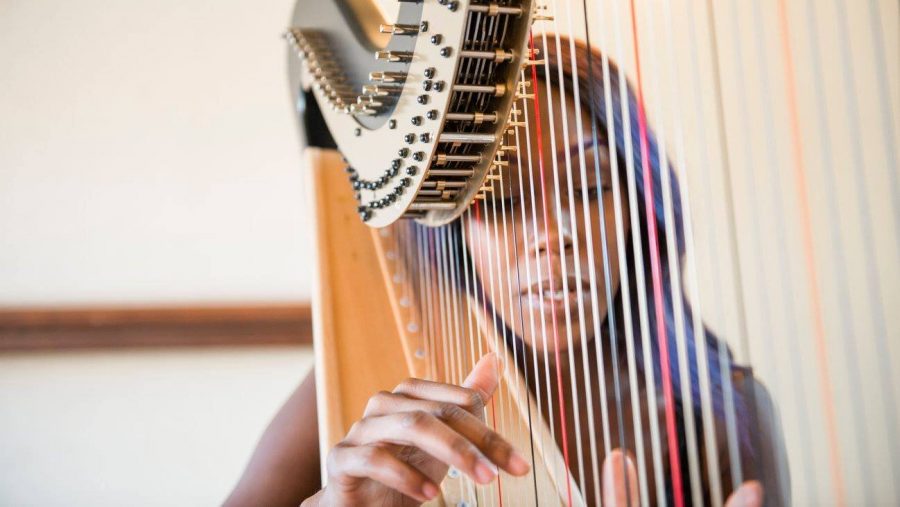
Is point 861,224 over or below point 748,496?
over

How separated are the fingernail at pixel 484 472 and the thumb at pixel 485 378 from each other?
0.46 feet

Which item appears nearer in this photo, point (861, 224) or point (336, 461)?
point (861, 224)

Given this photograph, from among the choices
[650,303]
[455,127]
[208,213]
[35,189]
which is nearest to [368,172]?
[455,127]

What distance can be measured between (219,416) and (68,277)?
16.3 inches

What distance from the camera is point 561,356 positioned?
74 cm

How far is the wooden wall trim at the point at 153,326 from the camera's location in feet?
5.12

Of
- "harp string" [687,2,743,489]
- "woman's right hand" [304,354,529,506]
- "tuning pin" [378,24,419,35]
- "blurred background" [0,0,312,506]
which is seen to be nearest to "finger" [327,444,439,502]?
"woman's right hand" [304,354,529,506]

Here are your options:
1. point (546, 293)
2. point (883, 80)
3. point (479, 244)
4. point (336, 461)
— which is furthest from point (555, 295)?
point (883, 80)

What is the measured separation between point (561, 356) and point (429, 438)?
226mm

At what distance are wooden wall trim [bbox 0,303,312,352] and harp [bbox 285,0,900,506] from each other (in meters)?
0.62

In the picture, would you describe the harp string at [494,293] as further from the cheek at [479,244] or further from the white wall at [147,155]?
the white wall at [147,155]

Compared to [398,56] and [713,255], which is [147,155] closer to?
[398,56]

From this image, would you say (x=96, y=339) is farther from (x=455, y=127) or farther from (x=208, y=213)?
(x=455, y=127)

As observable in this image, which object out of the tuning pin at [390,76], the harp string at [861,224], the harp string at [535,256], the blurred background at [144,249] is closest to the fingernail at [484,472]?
the harp string at [535,256]
